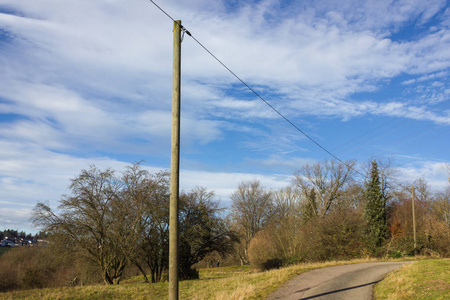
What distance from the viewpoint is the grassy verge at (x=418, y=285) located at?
10.1 meters

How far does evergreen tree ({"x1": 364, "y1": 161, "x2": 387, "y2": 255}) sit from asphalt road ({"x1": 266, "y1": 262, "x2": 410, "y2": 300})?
1659 cm

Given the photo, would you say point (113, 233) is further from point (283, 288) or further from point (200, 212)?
point (283, 288)

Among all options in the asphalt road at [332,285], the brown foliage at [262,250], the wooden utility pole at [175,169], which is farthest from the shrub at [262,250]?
the wooden utility pole at [175,169]

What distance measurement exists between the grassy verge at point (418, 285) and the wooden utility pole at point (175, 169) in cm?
722

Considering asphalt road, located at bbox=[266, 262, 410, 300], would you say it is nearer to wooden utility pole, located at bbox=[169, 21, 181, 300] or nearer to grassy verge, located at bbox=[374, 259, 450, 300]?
grassy verge, located at bbox=[374, 259, 450, 300]

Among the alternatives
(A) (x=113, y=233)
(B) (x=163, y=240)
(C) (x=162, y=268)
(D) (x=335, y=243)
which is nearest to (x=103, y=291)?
(A) (x=113, y=233)

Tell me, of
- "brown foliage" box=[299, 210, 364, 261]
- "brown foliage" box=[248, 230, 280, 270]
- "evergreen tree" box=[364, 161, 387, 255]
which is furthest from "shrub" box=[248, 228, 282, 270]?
"evergreen tree" box=[364, 161, 387, 255]

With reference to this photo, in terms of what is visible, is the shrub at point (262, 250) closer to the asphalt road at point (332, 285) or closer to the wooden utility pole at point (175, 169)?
the asphalt road at point (332, 285)

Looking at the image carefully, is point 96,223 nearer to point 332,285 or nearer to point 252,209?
point 332,285

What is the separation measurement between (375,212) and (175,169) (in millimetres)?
32846

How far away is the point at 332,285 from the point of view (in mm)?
12422

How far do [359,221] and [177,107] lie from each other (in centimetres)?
2969

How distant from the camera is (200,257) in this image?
3012cm

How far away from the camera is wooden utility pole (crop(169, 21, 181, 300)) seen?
7.34 metres
